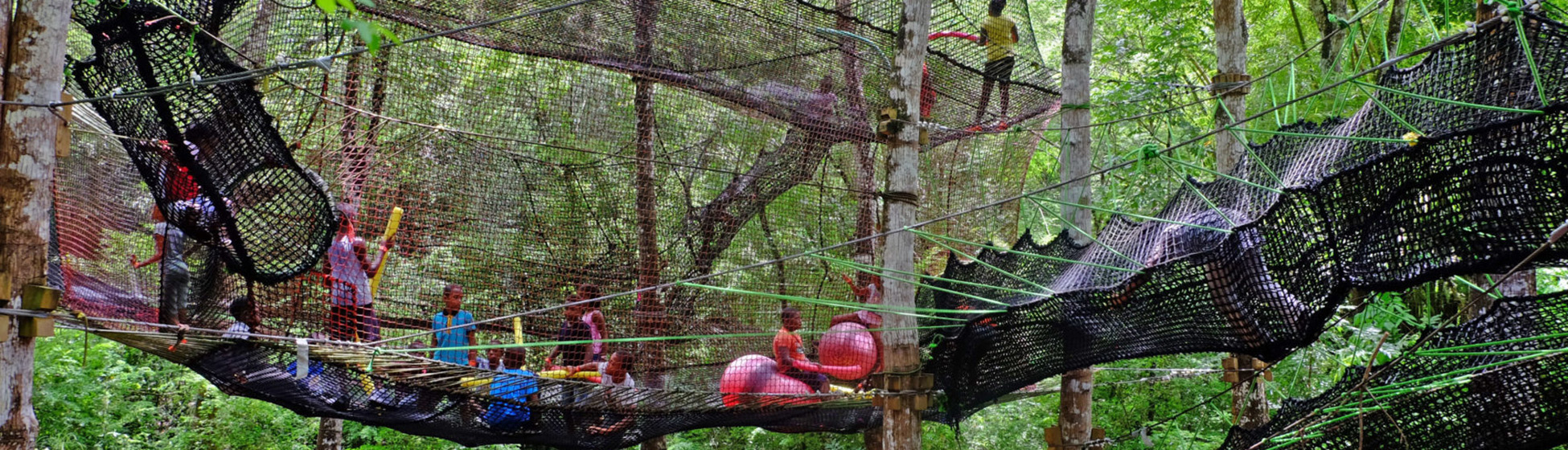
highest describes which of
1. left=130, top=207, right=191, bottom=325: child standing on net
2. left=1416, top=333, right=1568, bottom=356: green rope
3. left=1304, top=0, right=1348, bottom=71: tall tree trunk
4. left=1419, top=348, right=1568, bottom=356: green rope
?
left=1304, top=0, right=1348, bottom=71: tall tree trunk

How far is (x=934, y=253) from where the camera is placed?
262 inches

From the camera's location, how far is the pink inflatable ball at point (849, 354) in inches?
208

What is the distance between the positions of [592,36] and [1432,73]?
3271 millimetres

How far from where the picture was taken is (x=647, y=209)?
17.5ft

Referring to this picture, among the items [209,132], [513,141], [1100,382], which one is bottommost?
[1100,382]

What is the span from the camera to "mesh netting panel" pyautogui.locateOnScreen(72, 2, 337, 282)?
11.6ft

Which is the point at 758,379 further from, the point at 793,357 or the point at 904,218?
the point at 904,218

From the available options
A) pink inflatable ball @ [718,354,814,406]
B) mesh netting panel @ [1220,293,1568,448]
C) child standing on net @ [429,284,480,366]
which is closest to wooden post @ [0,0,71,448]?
child standing on net @ [429,284,480,366]

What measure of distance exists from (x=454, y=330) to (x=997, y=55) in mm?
3404

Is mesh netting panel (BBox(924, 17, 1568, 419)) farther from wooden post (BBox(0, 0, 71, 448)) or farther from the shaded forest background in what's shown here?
wooden post (BBox(0, 0, 71, 448))

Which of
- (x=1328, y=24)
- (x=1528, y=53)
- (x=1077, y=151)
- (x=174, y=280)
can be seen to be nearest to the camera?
(x=1528, y=53)

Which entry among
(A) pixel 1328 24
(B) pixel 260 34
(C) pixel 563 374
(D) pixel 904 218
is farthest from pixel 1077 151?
(A) pixel 1328 24

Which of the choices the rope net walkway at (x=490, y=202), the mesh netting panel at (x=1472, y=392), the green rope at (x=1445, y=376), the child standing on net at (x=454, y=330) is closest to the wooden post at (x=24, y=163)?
the rope net walkway at (x=490, y=202)

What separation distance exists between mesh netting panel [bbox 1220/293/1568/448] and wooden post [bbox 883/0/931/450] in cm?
150
